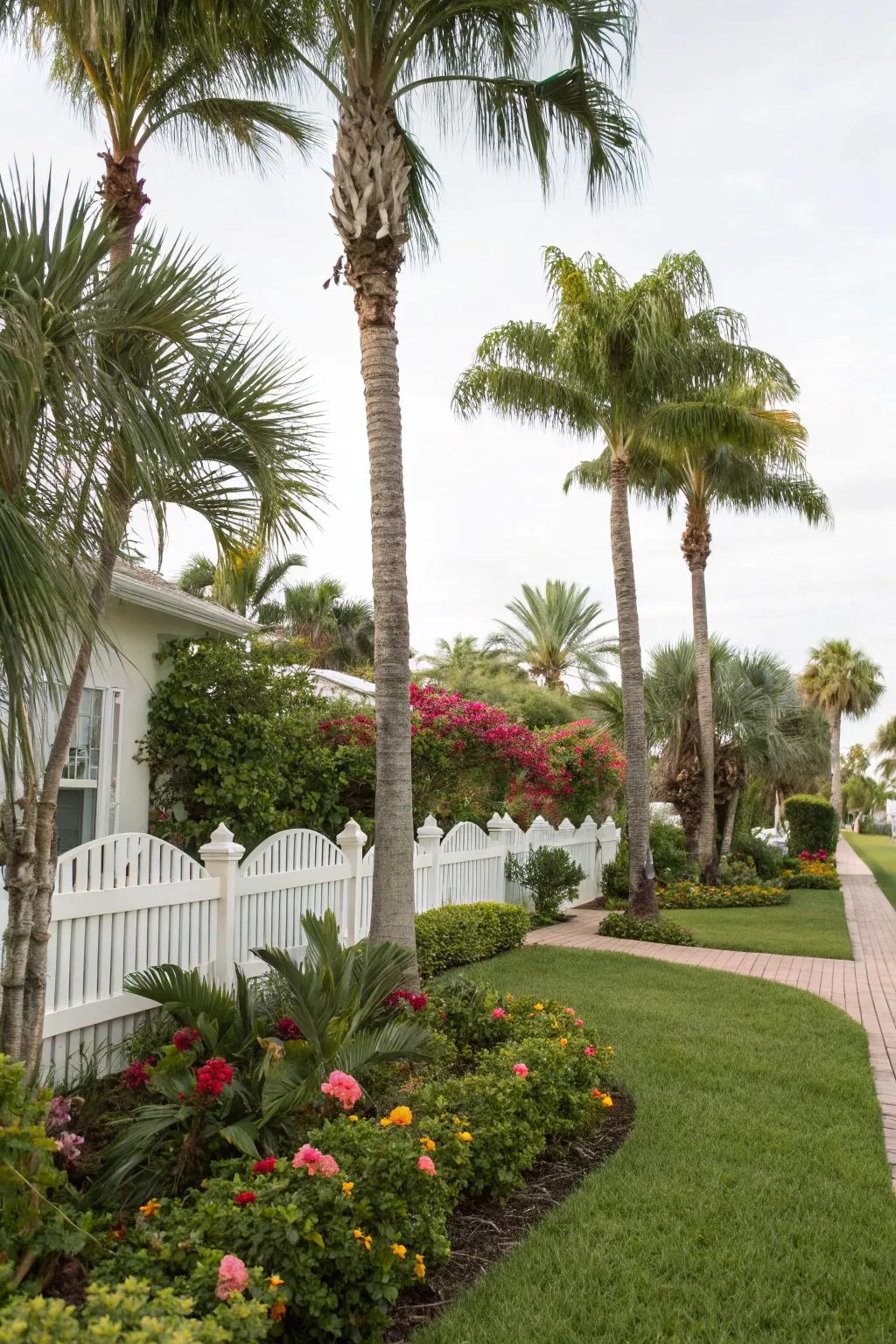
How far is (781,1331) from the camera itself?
3.10 metres

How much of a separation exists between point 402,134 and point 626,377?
6.01m

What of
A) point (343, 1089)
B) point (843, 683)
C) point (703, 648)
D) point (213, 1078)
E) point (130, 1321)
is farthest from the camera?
point (843, 683)

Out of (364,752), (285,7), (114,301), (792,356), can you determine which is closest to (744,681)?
(792,356)

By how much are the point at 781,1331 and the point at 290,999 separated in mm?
2764

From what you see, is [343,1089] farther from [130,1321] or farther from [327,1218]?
[130,1321]

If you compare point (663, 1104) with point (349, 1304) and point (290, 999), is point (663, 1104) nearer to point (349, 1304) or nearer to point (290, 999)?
point (290, 999)

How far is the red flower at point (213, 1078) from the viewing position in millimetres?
3631

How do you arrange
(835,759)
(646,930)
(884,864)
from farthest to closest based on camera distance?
(835,759)
(884,864)
(646,930)

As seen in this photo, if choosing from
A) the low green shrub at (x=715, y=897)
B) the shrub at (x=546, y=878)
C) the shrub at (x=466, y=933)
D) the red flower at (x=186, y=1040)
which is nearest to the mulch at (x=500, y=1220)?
the red flower at (x=186, y=1040)

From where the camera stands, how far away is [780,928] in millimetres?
13523

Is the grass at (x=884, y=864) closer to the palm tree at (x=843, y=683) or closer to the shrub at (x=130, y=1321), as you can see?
the palm tree at (x=843, y=683)

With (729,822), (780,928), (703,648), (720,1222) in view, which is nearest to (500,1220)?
(720,1222)

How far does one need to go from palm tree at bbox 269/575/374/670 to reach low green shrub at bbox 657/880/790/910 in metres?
22.3

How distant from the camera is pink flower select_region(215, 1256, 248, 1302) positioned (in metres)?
2.67
